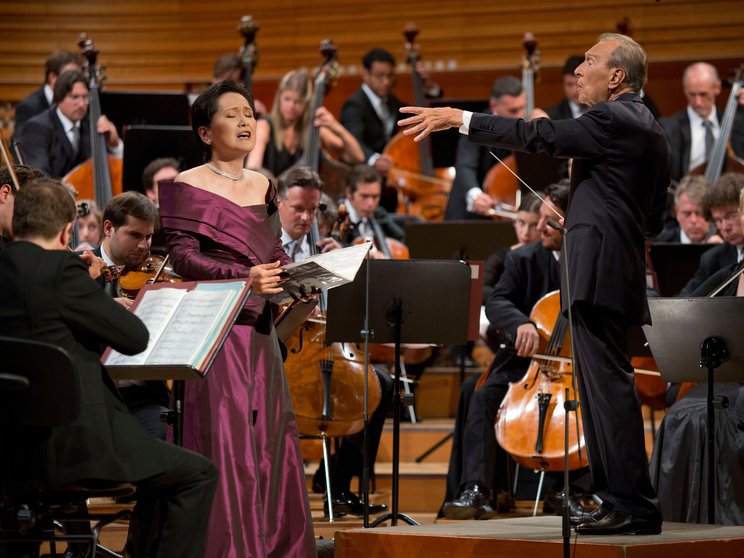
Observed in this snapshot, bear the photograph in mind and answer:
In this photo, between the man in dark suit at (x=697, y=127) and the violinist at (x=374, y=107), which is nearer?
the man in dark suit at (x=697, y=127)

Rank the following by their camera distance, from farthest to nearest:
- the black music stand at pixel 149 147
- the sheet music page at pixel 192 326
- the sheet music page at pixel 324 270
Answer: the black music stand at pixel 149 147 < the sheet music page at pixel 324 270 < the sheet music page at pixel 192 326

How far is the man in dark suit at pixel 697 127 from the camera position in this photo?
21.9ft

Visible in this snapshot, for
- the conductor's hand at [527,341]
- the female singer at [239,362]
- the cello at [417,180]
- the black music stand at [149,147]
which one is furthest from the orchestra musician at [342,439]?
the cello at [417,180]

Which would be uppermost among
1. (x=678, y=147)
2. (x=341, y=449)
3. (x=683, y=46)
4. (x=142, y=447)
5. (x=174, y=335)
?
(x=683, y=46)

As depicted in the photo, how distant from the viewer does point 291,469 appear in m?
3.16

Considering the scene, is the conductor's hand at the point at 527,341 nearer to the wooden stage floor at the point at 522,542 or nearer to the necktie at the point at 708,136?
the wooden stage floor at the point at 522,542

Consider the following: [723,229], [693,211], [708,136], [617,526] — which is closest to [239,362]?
[617,526]

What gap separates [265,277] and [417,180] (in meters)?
4.26

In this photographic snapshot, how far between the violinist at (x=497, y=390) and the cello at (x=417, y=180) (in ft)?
7.75

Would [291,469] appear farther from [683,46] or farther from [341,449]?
[683,46]

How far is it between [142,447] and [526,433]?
189 centimetres

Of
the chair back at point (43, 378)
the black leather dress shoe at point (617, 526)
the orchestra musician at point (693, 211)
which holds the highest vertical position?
the orchestra musician at point (693, 211)

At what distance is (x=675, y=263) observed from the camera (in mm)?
4980

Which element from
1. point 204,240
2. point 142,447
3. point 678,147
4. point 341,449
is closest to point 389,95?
point 678,147
